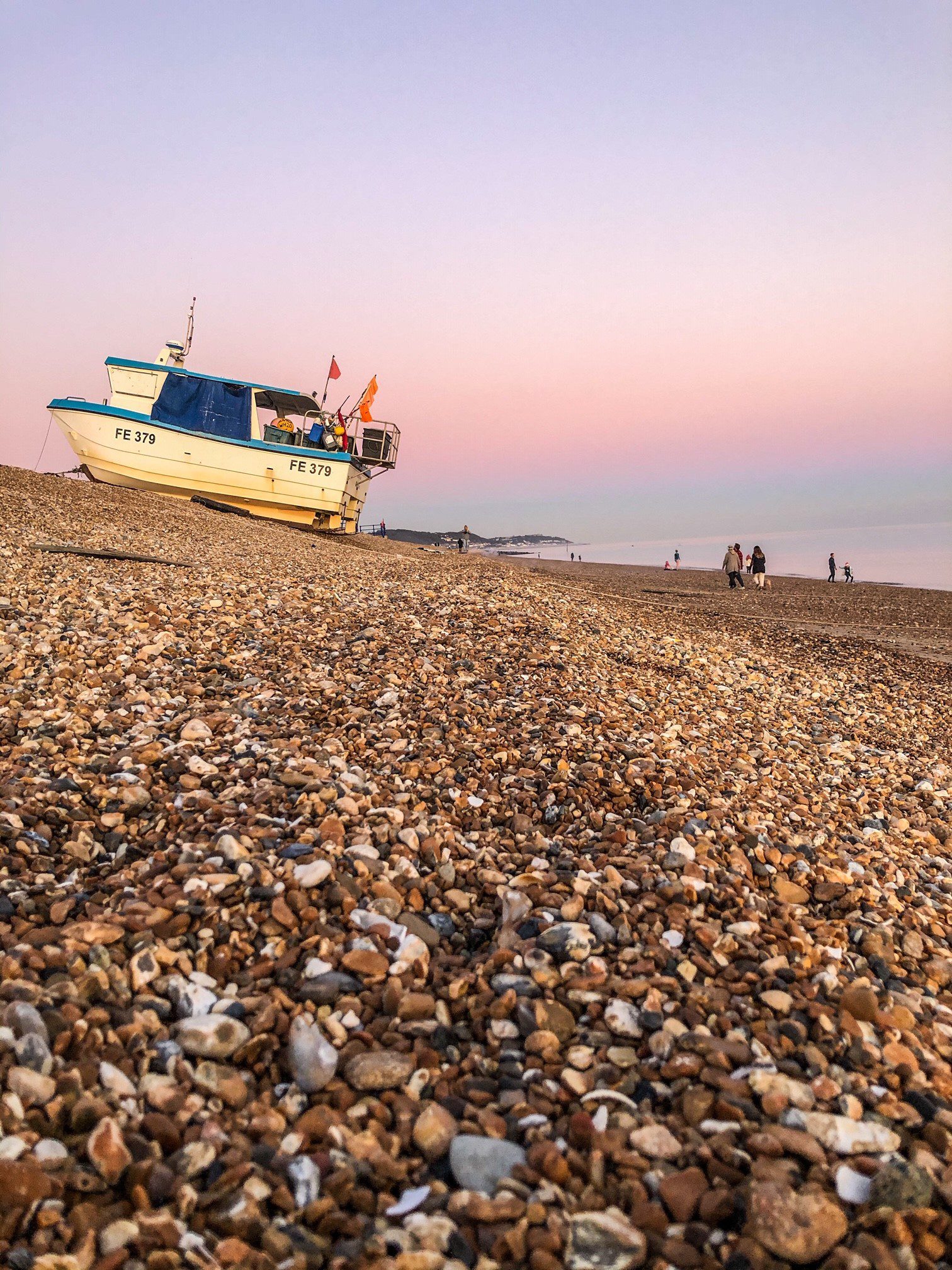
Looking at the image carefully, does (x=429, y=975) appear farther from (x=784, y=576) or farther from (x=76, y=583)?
(x=784, y=576)

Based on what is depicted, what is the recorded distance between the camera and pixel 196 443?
86.3 ft

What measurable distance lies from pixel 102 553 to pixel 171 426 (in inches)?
633

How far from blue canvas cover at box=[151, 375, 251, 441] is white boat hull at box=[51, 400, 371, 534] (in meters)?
0.43

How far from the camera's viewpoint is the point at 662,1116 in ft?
8.27

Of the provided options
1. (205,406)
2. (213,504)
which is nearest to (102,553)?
(213,504)

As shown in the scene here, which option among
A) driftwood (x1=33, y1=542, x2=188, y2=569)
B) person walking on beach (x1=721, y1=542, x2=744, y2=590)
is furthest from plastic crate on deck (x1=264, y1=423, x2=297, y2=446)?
person walking on beach (x1=721, y1=542, x2=744, y2=590)

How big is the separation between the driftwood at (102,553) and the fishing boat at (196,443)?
1493 centimetres

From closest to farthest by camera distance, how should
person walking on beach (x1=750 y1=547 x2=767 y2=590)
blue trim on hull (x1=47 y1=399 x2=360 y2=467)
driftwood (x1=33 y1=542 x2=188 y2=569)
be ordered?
1. driftwood (x1=33 y1=542 x2=188 y2=569)
2. blue trim on hull (x1=47 y1=399 x2=360 y2=467)
3. person walking on beach (x1=750 y1=547 x2=767 y2=590)

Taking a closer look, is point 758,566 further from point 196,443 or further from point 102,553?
point 102,553

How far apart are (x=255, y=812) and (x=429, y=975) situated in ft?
5.22

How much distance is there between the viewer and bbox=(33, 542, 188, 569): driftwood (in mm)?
11695

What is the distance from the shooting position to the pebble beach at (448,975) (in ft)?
7.06

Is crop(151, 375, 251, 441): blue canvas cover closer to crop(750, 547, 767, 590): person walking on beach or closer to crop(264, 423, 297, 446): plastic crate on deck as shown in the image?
crop(264, 423, 297, 446): plastic crate on deck

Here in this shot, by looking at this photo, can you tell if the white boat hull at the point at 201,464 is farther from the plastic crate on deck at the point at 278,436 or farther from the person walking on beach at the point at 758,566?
the person walking on beach at the point at 758,566
